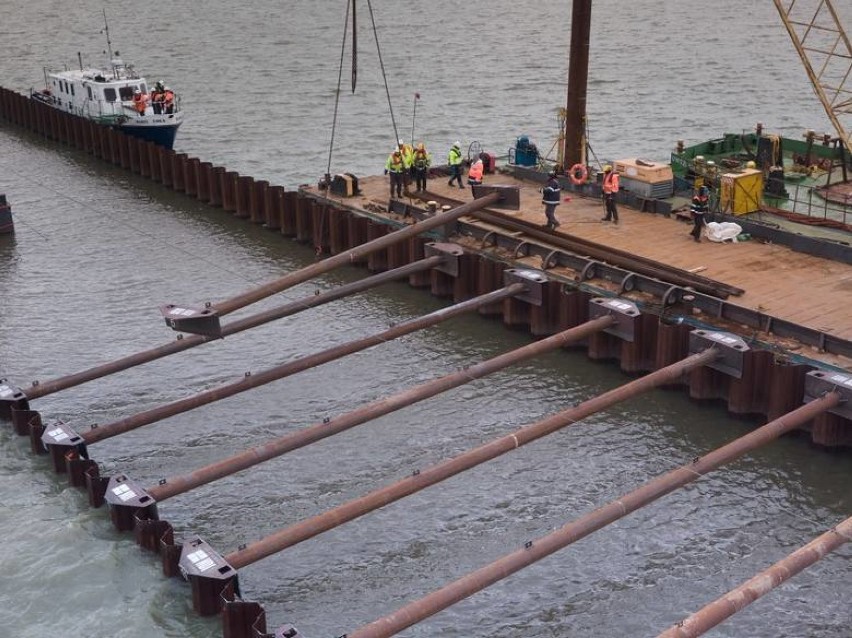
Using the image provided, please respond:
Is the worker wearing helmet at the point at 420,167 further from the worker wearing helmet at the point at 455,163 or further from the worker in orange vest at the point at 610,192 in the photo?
the worker in orange vest at the point at 610,192

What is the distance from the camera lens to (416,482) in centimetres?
Result: 1823

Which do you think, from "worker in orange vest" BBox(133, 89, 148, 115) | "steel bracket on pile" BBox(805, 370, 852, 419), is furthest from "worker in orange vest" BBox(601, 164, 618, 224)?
"worker in orange vest" BBox(133, 89, 148, 115)

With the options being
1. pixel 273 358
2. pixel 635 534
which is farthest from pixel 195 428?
pixel 635 534

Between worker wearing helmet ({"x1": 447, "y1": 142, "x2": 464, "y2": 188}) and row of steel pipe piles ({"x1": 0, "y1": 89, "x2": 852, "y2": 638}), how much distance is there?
2.97 metres

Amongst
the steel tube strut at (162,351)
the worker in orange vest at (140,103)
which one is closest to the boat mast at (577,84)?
the steel tube strut at (162,351)

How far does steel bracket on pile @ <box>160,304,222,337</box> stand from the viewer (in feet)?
67.5

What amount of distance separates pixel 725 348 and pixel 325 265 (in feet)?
27.3

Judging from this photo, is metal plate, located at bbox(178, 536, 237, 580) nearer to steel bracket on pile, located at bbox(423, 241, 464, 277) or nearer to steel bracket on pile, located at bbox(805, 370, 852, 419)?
steel bracket on pile, located at bbox(805, 370, 852, 419)

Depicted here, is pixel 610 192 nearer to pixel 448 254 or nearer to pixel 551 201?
pixel 551 201

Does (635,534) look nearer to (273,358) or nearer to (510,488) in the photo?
(510,488)

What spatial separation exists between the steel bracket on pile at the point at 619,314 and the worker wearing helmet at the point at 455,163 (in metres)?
9.61

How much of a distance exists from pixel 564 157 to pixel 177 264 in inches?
498

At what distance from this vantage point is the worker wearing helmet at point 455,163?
3362cm

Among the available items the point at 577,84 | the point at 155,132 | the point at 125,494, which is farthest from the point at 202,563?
the point at 155,132
